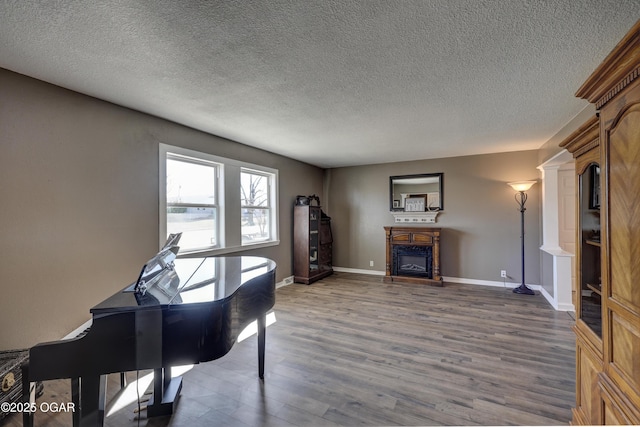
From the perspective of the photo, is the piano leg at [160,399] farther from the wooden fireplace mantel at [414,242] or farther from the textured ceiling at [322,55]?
the wooden fireplace mantel at [414,242]

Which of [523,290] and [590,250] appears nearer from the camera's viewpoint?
[590,250]

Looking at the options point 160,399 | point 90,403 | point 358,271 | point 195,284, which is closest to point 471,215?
point 358,271

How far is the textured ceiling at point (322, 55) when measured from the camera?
1.47m

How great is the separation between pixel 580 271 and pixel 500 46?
4.97 ft

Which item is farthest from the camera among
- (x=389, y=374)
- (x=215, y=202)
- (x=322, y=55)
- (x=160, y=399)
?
(x=215, y=202)

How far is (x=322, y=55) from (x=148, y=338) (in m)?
2.01

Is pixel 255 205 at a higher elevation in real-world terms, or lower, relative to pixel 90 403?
higher

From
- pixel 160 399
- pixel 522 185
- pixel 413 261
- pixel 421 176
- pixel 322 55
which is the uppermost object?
pixel 322 55

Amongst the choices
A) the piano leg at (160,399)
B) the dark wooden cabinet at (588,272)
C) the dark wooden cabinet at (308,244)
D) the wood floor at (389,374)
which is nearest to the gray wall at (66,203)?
the wood floor at (389,374)

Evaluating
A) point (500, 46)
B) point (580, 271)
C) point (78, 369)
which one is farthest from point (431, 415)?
point (500, 46)

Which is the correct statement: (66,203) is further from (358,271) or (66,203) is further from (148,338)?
(358,271)

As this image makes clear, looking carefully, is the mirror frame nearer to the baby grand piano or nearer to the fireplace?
the fireplace

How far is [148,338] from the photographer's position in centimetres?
132

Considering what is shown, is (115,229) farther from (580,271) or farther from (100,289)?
(580,271)
